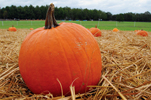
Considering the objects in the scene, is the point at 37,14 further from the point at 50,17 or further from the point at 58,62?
the point at 58,62

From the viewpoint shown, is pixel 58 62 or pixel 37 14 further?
pixel 37 14

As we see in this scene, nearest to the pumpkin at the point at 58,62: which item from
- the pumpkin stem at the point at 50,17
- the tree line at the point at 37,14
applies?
the pumpkin stem at the point at 50,17

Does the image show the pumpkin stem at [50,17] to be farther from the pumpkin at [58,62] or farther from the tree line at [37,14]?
the tree line at [37,14]

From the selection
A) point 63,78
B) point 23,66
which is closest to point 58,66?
point 63,78

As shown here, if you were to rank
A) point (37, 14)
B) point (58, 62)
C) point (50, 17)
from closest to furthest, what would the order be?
point (58, 62), point (50, 17), point (37, 14)

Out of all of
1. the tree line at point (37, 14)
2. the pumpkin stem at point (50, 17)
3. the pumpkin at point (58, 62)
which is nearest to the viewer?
the pumpkin at point (58, 62)

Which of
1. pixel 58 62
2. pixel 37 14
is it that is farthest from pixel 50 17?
pixel 37 14

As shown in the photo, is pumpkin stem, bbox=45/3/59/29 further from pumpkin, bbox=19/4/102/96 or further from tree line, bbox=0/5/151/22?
tree line, bbox=0/5/151/22

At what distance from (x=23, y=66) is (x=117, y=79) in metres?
1.48

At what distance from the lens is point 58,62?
1.57 m

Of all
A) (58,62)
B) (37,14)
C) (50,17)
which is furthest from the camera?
(37,14)

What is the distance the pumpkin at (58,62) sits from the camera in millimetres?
1581

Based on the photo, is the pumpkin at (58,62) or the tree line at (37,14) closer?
the pumpkin at (58,62)

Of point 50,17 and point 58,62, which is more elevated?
point 50,17
